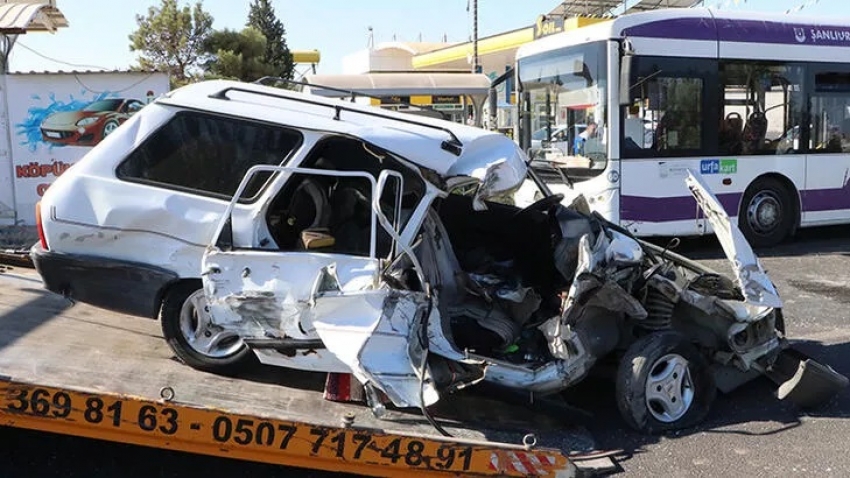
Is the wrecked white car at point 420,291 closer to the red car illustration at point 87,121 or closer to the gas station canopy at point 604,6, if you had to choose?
the red car illustration at point 87,121

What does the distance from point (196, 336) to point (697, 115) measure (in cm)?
780

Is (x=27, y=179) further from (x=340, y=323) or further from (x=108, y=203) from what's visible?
(x=340, y=323)

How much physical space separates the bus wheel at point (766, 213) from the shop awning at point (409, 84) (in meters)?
11.5

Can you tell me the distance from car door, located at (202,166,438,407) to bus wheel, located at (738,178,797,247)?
25.5 ft

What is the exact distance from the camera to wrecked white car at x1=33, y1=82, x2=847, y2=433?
13.3 ft

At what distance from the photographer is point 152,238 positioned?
4633 millimetres

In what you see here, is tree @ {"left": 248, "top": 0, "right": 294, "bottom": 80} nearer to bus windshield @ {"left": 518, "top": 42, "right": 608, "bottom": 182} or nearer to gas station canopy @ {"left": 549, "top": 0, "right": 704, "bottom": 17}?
gas station canopy @ {"left": 549, "top": 0, "right": 704, "bottom": 17}

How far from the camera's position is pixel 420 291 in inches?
162

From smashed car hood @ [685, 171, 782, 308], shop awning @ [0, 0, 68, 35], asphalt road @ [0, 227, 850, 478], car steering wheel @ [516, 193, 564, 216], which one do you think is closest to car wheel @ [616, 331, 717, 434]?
asphalt road @ [0, 227, 850, 478]

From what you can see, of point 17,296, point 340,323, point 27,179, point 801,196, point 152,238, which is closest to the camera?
point 340,323

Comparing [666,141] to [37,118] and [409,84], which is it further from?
[409,84]

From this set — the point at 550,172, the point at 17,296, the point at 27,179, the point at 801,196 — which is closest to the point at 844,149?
the point at 801,196

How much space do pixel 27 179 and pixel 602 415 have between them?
10754mm

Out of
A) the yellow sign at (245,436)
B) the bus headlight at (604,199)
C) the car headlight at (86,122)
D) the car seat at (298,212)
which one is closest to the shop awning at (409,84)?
the car headlight at (86,122)
